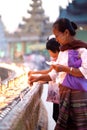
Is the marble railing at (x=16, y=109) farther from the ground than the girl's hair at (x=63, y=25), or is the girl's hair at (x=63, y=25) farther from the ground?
the girl's hair at (x=63, y=25)

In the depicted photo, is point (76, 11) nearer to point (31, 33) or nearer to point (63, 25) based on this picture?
point (31, 33)

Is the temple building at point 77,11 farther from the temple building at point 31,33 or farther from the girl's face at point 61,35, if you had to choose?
the girl's face at point 61,35

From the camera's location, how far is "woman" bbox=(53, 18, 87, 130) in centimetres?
268

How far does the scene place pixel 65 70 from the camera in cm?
262

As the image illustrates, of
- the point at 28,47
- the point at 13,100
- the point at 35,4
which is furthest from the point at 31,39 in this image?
the point at 13,100

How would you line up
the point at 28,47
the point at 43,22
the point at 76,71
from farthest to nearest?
the point at 43,22 < the point at 28,47 < the point at 76,71

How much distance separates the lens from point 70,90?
8.86 feet

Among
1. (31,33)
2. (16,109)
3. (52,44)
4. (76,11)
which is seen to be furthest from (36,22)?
(16,109)


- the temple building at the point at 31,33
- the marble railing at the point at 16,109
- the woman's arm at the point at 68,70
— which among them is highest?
the woman's arm at the point at 68,70

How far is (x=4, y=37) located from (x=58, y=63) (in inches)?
664

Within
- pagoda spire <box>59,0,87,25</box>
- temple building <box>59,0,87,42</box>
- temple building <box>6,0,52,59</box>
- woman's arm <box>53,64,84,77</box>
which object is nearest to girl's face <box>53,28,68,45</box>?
woman's arm <box>53,64,84,77</box>

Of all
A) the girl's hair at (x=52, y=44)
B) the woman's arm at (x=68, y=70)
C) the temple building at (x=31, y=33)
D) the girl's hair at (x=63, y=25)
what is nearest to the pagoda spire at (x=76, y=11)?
the temple building at (x=31, y=33)

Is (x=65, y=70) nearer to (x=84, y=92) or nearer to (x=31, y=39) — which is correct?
(x=84, y=92)

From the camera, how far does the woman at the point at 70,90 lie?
2676 millimetres
